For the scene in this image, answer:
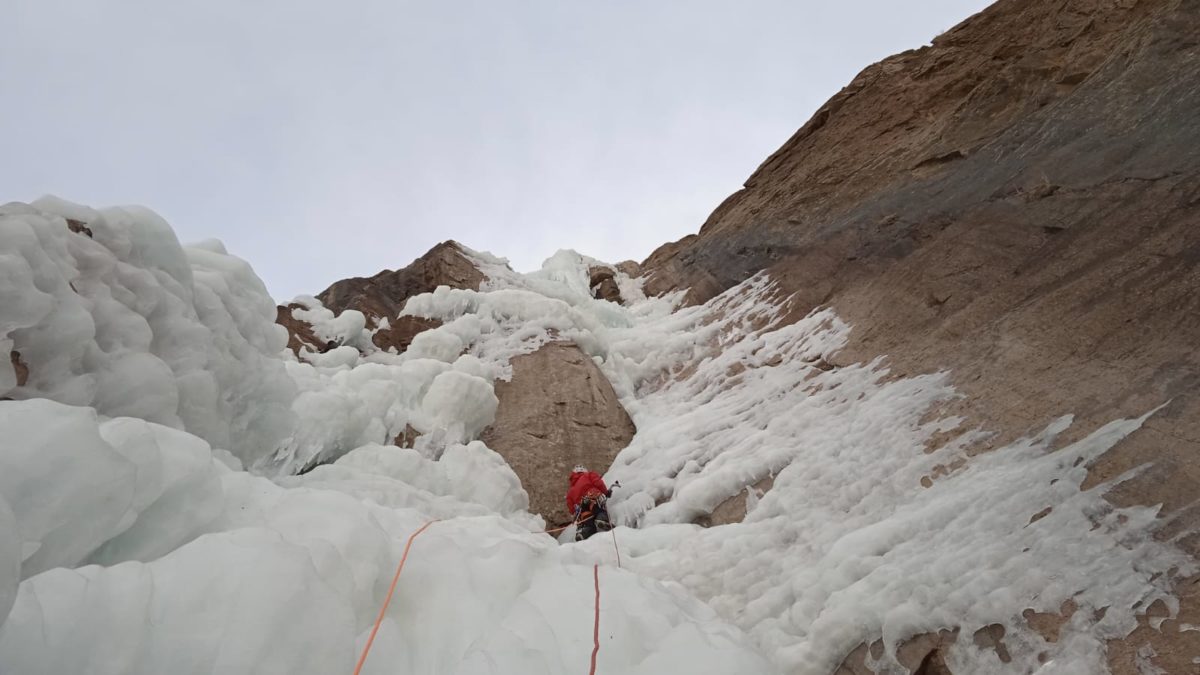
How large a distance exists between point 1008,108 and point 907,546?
6.44m

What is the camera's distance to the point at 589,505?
20.5 ft

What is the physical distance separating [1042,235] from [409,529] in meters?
5.61

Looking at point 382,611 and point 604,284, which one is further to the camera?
point 604,284

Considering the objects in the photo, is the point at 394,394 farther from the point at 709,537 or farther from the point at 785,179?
the point at 785,179

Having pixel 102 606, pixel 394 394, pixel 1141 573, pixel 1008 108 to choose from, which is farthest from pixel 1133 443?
pixel 394 394

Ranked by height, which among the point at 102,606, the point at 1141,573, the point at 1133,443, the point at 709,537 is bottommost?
the point at 1141,573

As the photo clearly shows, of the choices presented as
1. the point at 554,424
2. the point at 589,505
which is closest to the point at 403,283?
the point at 554,424

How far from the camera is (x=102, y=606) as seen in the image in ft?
6.82

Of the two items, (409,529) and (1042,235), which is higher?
(409,529)

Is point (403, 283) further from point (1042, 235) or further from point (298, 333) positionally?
point (1042, 235)

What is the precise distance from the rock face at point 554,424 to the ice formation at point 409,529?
1.36 m

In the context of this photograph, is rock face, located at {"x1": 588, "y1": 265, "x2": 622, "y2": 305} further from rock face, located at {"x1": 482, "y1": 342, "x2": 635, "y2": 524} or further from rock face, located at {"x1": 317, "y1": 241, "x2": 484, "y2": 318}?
rock face, located at {"x1": 482, "y1": 342, "x2": 635, "y2": 524}

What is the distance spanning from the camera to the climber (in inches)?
242

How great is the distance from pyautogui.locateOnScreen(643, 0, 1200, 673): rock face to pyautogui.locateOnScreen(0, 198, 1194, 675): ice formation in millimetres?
227
